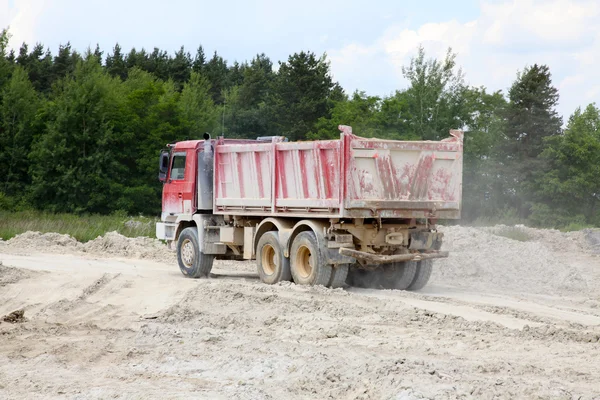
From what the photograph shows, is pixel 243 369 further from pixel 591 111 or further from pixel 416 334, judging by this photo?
pixel 591 111

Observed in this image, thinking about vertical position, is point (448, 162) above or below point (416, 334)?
above

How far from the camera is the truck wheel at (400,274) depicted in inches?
641

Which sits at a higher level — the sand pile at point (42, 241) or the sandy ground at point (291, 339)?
the sand pile at point (42, 241)

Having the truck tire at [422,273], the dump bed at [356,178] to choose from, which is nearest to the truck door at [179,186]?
the dump bed at [356,178]

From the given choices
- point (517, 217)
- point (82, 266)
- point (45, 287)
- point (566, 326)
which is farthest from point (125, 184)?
point (566, 326)

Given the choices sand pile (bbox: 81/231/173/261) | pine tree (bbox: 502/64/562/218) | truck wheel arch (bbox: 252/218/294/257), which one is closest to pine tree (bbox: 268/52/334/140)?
pine tree (bbox: 502/64/562/218)

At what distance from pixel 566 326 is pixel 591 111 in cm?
4714

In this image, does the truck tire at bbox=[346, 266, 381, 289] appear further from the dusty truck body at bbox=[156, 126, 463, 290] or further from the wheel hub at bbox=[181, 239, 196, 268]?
the wheel hub at bbox=[181, 239, 196, 268]

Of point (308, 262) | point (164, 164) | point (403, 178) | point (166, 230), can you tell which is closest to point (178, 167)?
point (164, 164)

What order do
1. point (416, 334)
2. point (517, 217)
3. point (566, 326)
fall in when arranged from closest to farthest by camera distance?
point (416, 334), point (566, 326), point (517, 217)

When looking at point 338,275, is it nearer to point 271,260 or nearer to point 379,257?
point 379,257

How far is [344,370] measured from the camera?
8562mm

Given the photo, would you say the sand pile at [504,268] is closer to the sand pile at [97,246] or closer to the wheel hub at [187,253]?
the wheel hub at [187,253]

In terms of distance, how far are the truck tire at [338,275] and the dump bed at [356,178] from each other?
3.46 ft
